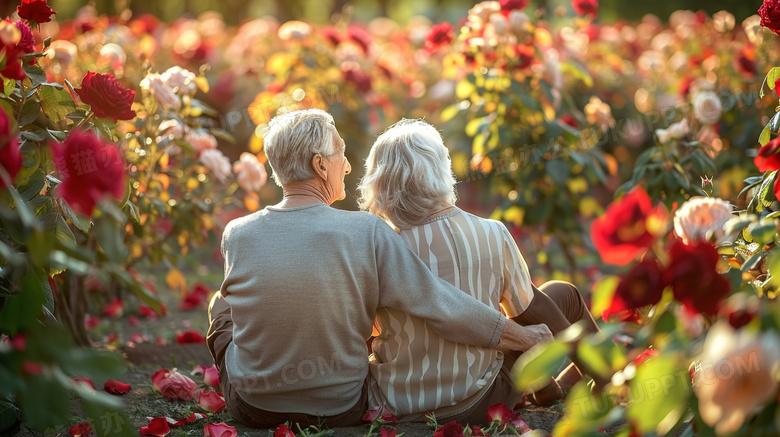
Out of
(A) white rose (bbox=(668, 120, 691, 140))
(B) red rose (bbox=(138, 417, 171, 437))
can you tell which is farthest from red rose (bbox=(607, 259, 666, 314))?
(A) white rose (bbox=(668, 120, 691, 140))

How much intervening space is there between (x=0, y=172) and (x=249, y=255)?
99cm

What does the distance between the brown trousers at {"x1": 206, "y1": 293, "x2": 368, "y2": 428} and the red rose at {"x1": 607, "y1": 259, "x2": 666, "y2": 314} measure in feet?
4.17

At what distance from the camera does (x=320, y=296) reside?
202 cm

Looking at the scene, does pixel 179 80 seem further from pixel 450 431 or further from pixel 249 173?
pixel 450 431

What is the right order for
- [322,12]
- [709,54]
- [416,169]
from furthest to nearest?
[322,12] → [709,54] → [416,169]

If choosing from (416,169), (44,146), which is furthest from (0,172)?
(416,169)

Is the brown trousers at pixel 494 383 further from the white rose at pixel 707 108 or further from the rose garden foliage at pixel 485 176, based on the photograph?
the white rose at pixel 707 108

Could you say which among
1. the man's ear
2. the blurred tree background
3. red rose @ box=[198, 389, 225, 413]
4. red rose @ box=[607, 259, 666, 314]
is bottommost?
red rose @ box=[198, 389, 225, 413]

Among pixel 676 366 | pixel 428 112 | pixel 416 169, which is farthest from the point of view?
pixel 428 112

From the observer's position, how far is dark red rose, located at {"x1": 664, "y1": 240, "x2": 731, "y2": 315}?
1.07 meters

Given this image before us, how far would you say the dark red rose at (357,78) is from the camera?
4.55 m

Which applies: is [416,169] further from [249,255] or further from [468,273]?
[249,255]

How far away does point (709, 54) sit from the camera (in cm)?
495

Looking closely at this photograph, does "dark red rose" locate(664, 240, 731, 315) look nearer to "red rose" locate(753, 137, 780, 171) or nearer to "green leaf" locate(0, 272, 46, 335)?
"red rose" locate(753, 137, 780, 171)
